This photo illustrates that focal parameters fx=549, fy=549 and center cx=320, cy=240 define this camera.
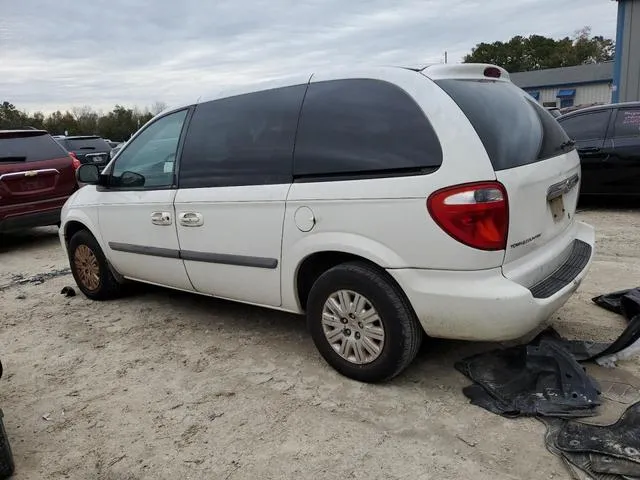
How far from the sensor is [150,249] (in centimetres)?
429

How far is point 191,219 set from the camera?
3.84 m

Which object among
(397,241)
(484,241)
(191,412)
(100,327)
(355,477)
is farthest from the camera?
(100,327)

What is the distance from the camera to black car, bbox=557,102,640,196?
7539 mm

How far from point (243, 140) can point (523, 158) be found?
1.74m

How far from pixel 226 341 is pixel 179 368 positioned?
0.47 metres

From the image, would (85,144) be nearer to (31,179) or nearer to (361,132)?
(31,179)

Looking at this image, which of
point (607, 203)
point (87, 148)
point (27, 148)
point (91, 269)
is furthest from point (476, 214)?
point (87, 148)

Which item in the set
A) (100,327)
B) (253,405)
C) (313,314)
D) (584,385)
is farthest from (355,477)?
(100,327)

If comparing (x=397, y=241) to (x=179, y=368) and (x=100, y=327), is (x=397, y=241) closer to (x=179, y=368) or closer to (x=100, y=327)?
(x=179, y=368)

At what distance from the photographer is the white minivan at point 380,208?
272 centimetres

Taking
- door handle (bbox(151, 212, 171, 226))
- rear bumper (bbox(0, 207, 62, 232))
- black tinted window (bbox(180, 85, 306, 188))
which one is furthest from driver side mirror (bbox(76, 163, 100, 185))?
rear bumper (bbox(0, 207, 62, 232))

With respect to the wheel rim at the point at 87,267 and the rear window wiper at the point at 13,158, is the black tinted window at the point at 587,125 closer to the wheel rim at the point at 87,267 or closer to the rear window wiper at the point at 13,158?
the wheel rim at the point at 87,267

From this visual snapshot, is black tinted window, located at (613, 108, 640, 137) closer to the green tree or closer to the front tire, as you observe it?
the front tire

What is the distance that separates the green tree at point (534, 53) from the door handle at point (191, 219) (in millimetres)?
67977
